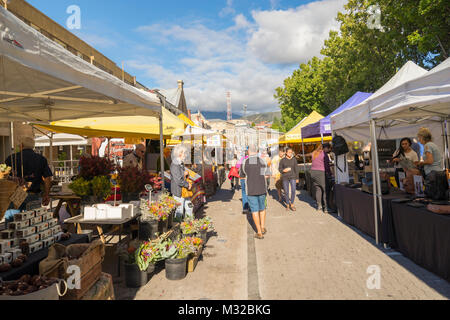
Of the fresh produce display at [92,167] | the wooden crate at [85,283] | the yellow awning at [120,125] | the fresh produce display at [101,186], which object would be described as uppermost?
the yellow awning at [120,125]

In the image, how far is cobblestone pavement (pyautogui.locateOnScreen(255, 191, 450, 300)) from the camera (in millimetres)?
3549

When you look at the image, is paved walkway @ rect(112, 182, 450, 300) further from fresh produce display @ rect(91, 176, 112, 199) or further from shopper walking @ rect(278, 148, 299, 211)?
shopper walking @ rect(278, 148, 299, 211)

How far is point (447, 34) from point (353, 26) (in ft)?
24.3

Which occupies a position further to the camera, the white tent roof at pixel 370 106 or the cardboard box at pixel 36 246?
the white tent roof at pixel 370 106

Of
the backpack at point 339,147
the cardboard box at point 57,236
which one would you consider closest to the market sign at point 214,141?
the backpack at point 339,147

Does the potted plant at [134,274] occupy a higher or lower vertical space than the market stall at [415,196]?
lower

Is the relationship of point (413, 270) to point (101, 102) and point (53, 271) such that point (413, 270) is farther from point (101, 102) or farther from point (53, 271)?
point (101, 102)

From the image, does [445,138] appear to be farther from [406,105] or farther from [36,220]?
Result: [36,220]

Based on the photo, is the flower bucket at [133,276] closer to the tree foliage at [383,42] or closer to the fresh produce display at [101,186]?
the fresh produce display at [101,186]

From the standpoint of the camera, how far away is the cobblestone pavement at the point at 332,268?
3.55 m

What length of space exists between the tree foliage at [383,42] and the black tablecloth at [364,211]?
885cm

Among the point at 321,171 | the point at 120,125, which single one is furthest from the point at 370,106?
the point at 120,125

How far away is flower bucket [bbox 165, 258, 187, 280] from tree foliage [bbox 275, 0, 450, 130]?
12.8 metres

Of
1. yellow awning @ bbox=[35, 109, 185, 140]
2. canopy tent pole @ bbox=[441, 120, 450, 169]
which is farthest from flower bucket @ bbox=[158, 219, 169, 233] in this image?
canopy tent pole @ bbox=[441, 120, 450, 169]
